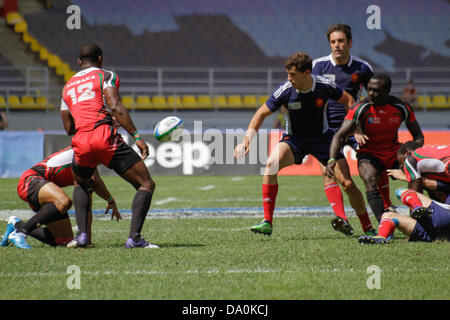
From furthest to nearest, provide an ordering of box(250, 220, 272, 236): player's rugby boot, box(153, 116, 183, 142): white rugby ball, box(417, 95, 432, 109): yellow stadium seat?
box(417, 95, 432, 109): yellow stadium seat
box(250, 220, 272, 236): player's rugby boot
box(153, 116, 183, 142): white rugby ball

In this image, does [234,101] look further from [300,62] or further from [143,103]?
[300,62]

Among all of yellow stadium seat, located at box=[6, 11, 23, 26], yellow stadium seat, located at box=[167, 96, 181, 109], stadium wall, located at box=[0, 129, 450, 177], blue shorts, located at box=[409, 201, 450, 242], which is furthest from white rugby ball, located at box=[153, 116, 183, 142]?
yellow stadium seat, located at box=[6, 11, 23, 26]

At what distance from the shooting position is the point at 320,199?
37.8 ft

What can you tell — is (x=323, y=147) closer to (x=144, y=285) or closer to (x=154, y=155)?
(x=144, y=285)

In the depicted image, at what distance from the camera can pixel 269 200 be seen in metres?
6.75

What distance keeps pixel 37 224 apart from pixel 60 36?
23136 mm

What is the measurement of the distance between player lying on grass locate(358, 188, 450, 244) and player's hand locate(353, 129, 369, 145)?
27.9 inches

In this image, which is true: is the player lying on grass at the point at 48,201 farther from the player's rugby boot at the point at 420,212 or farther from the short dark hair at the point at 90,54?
the player's rugby boot at the point at 420,212

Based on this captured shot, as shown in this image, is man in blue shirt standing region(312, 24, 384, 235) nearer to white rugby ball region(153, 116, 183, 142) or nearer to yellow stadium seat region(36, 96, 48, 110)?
white rugby ball region(153, 116, 183, 142)

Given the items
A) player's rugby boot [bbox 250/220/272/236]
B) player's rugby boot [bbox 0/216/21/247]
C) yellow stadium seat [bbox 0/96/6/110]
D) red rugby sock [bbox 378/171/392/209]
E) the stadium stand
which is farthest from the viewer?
the stadium stand

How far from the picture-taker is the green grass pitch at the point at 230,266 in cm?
408

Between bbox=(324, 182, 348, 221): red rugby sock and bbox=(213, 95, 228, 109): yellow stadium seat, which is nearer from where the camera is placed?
bbox=(324, 182, 348, 221): red rugby sock

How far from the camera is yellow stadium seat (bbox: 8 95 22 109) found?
2369cm

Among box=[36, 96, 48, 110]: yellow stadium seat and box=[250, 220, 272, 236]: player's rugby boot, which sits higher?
box=[36, 96, 48, 110]: yellow stadium seat
